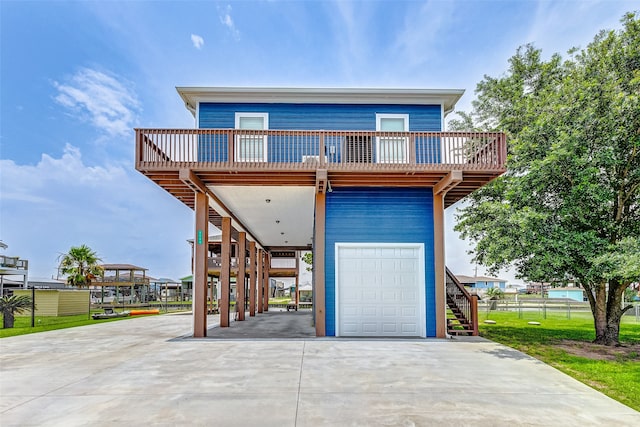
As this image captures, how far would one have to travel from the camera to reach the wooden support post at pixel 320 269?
1010cm

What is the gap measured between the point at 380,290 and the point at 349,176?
324 cm

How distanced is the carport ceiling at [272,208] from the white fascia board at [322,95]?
267 centimetres

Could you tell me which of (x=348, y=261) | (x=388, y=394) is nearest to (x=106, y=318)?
(x=348, y=261)

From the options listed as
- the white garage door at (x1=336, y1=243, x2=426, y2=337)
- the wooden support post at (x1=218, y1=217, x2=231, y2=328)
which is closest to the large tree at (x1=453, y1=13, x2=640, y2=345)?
the white garage door at (x1=336, y1=243, x2=426, y2=337)

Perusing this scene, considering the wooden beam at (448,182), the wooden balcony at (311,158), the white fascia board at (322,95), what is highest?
the white fascia board at (322,95)

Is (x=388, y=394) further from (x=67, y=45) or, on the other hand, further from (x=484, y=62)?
(x=67, y=45)

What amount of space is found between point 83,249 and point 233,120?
2457cm

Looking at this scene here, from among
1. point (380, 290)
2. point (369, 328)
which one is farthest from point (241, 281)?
point (380, 290)

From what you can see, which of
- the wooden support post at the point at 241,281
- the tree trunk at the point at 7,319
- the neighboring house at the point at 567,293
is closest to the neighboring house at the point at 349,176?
the wooden support post at the point at 241,281

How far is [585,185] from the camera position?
9133mm

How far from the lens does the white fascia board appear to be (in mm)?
10992

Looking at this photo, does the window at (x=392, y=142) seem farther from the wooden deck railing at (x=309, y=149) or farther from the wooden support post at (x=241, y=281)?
the wooden support post at (x=241, y=281)

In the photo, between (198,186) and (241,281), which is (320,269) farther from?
(241,281)

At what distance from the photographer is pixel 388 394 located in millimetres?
5078
